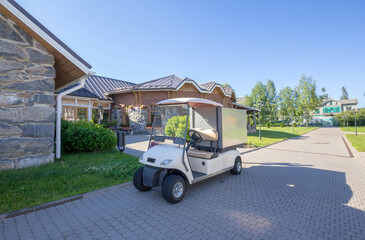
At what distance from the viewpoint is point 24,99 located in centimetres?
555

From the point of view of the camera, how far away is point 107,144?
8344mm

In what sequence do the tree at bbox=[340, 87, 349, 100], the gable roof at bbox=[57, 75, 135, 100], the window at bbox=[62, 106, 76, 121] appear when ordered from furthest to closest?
the tree at bbox=[340, 87, 349, 100], the gable roof at bbox=[57, 75, 135, 100], the window at bbox=[62, 106, 76, 121]

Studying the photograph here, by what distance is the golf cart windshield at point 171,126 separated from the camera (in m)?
4.20

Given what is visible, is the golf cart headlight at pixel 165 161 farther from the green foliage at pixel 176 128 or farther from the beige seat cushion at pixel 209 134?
the beige seat cushion at pixel 209 134

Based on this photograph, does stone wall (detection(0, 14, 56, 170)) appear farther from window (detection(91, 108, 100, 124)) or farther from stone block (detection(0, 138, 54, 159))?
window (detection(91, 108, 100, 124))

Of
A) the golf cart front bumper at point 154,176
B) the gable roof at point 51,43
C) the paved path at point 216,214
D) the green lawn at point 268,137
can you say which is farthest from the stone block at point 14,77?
the green lawn at point 268,137

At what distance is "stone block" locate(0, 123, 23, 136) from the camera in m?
5.18

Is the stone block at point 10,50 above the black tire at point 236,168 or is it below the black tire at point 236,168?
above

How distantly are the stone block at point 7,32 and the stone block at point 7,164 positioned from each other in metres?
3.75

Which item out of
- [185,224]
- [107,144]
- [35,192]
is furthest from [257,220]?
[107,144]

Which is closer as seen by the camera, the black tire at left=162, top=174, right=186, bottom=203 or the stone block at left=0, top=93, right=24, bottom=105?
the black tire at left=162, top=174, right=186, bottom=203

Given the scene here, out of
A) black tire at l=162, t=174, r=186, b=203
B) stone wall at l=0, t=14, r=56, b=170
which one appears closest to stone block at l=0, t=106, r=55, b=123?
stone wall at l=0, t=14, r=56, b=170

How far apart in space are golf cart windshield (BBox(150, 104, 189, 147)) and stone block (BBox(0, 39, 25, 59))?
Result: 193 inches

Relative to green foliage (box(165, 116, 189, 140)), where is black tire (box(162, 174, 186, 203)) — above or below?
below
